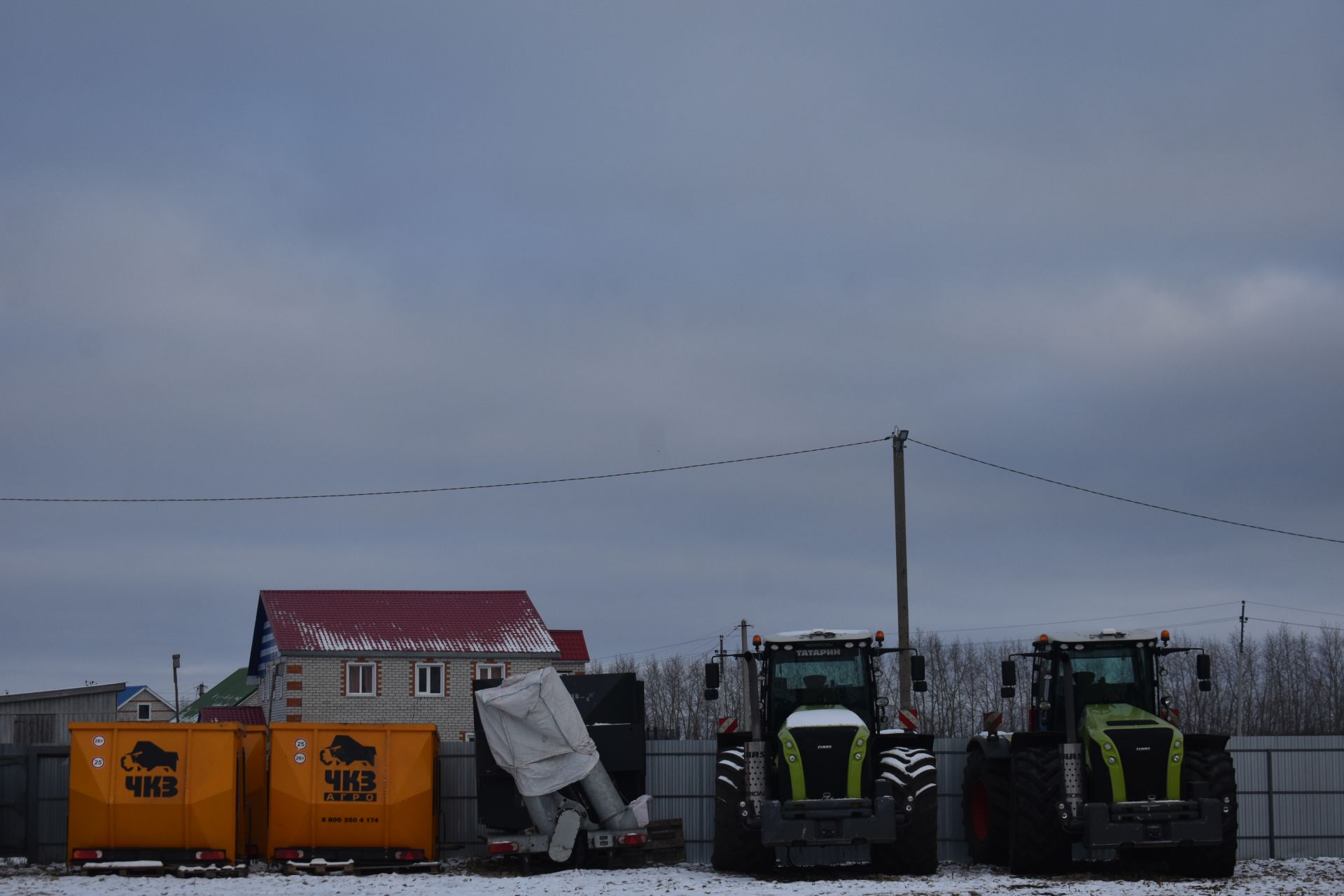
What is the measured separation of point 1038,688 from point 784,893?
554 cm

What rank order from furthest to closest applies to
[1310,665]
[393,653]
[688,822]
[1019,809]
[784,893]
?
[1310,665], [393,653], [688,822], [1019,809], [784,893]

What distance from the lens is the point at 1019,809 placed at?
58.1 feet

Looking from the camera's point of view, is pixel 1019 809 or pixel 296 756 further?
pixel 296 756

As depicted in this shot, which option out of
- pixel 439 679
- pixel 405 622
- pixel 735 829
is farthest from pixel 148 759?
pixel 405 622

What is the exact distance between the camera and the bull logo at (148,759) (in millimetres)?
19391

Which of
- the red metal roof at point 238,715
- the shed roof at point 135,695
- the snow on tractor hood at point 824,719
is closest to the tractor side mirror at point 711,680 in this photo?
the snow on tractor hood at point 824,719

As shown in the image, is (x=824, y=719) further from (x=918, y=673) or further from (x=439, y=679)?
(x=439, y=679)

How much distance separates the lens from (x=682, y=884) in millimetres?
17609

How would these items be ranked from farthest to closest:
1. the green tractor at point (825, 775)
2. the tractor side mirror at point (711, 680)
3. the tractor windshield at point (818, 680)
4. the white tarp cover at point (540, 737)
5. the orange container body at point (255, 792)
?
the orange container body at point (255, 792), the tractor windshield at point (818, 680), the white tarp cover at point (540, 737), the tractor side mirror at point (711, 680), the green tractor at point (825, 775)

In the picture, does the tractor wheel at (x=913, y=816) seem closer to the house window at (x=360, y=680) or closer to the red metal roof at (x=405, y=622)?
the red metal roof at (x=405, y=622)

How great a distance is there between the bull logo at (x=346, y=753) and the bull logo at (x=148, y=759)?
1.95 metres

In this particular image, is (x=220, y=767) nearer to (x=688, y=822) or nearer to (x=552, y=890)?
(x=552, y=890)

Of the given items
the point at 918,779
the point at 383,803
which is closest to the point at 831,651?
the point at 918,779

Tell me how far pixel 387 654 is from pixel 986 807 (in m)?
27.8
